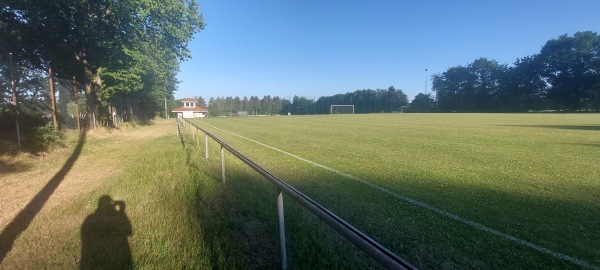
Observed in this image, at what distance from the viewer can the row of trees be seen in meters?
17.8

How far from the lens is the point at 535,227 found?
3844 mm

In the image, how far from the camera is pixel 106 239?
3.76 metres

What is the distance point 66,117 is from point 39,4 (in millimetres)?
6262

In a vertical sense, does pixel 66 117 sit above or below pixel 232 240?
above

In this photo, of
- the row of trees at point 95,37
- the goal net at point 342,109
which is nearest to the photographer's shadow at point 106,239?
the row of trees at point 95,37

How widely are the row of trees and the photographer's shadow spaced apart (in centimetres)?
1309

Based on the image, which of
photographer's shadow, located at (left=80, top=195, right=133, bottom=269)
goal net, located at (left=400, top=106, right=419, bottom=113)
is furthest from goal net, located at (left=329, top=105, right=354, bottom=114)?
photographer's shadow, located at (left=80, top=195, right=133, bottom=269)

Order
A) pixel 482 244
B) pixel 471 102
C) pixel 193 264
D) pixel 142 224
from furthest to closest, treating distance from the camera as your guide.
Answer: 1. pixel 471 102
2. pixel 142 224
3. pixel 482 244
4. pixel 193 264

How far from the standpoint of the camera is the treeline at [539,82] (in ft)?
219

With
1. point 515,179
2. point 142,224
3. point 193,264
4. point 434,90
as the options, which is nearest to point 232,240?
point 193,264

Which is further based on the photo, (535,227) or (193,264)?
(535,227)

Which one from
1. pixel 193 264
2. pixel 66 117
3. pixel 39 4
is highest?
pixel 39 4

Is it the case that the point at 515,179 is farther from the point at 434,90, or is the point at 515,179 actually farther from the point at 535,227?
the point at 434,90

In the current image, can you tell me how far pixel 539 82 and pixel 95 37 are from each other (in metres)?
92.2
